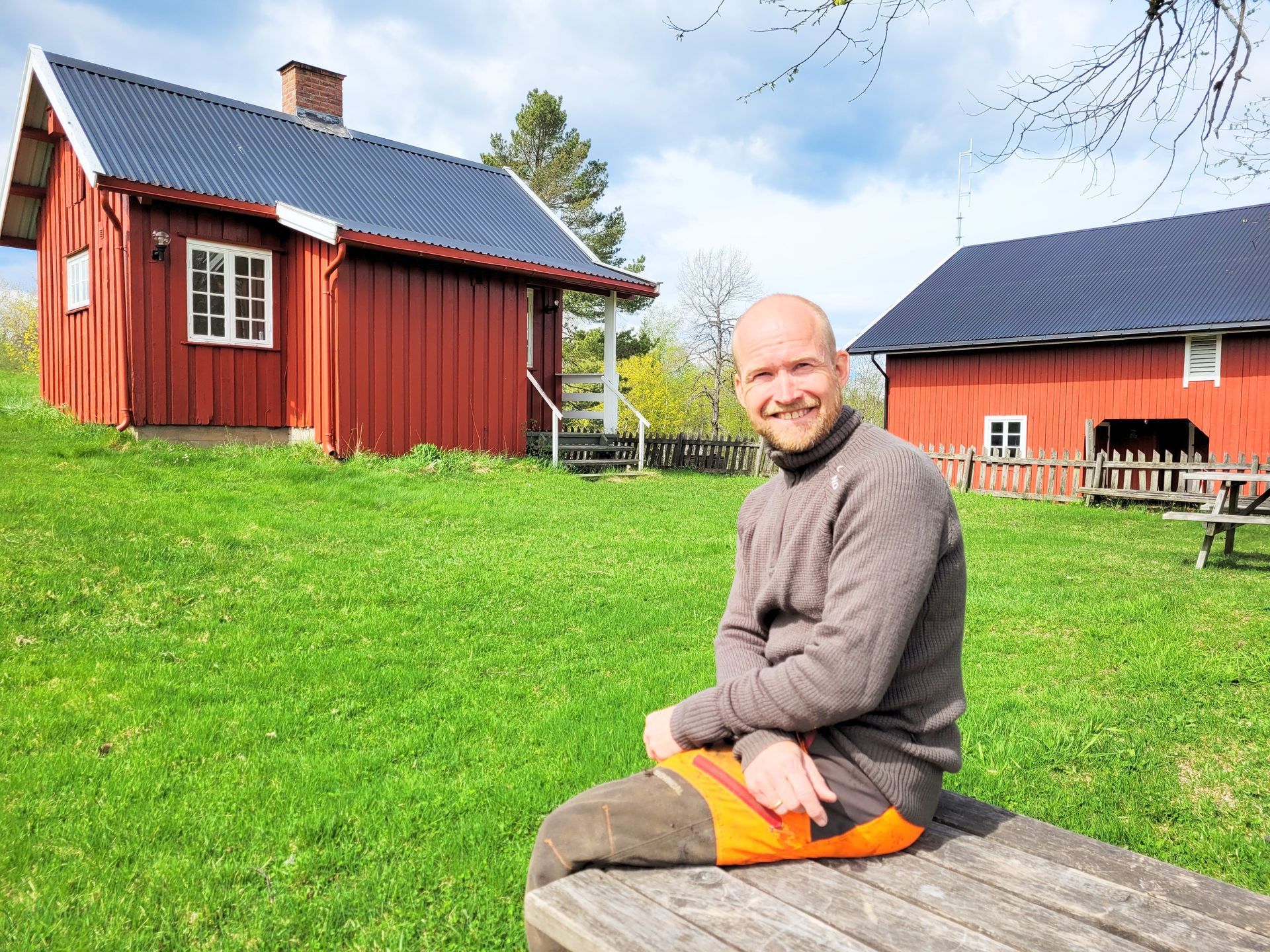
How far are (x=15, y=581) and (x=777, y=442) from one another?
586cm

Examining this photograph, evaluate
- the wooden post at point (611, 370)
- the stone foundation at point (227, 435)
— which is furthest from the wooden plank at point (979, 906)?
the wooden post at point (611, 370)

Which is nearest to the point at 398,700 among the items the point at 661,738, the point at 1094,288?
the point at 661,738

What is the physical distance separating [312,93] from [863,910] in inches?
752

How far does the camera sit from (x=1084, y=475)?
58.3ft

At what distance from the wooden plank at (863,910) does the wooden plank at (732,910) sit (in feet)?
0.11

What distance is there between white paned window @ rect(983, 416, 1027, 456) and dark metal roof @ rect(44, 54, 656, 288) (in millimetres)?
9631

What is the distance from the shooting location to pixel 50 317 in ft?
51.5

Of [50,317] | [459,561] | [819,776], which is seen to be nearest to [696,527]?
[459,561]

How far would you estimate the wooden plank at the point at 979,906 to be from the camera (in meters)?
1.66

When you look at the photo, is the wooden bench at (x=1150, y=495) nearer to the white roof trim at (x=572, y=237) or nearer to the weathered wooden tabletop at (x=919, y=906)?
the white roof trim at (x=572, y=237)

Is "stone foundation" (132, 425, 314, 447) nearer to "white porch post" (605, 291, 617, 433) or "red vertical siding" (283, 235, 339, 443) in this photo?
"red vertical siding" (283, 235, 339, 443)

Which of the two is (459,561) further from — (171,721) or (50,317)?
(50,317)

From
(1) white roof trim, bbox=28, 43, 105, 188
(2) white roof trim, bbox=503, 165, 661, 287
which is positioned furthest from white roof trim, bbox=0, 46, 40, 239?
(2) white roof trim, bbox=503, 165, 661, 287

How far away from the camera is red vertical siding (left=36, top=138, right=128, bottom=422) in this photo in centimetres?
1242
